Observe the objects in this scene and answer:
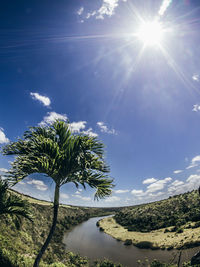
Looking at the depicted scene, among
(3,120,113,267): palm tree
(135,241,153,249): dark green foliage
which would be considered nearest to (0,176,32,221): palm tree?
(3,120,113,267): palm tree

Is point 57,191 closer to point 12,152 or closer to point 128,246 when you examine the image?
point 12,152

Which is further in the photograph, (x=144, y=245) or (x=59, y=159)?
(x=144, y=245)

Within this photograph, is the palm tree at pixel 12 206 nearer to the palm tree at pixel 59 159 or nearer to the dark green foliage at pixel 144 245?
the palm tree at pixel 59 159

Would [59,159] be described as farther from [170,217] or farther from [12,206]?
[170,217]

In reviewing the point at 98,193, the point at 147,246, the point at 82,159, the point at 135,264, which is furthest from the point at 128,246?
the point at 82,159

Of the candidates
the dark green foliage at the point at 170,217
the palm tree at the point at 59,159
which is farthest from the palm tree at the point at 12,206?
the dark green foliage at the point at 170,217

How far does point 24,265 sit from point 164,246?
14.1 meters

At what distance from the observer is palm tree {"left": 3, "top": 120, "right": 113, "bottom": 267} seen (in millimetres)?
4250

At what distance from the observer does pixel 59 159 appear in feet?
14.4

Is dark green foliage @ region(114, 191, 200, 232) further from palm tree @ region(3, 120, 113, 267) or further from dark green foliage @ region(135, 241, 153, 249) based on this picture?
palm tree @ region(3, 120, 113, 267)

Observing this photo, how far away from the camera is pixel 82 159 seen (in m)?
4.63

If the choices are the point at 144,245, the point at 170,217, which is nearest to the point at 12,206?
the point at 144,245

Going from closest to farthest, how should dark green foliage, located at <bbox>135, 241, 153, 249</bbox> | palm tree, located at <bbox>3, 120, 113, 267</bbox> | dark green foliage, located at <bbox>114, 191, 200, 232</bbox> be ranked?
palm tree, located at <bbox>3, 120, 113, 267</bbox>
dark green foliage, located at <bbox>135, 241, 153, 249</bbox>
dark green foliage, located at <bbox>114, 191, 200, 232</bbox>

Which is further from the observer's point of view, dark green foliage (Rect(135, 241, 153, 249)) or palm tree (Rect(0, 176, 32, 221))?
dark green foliage (Rect(135, 241, 153, 249))
